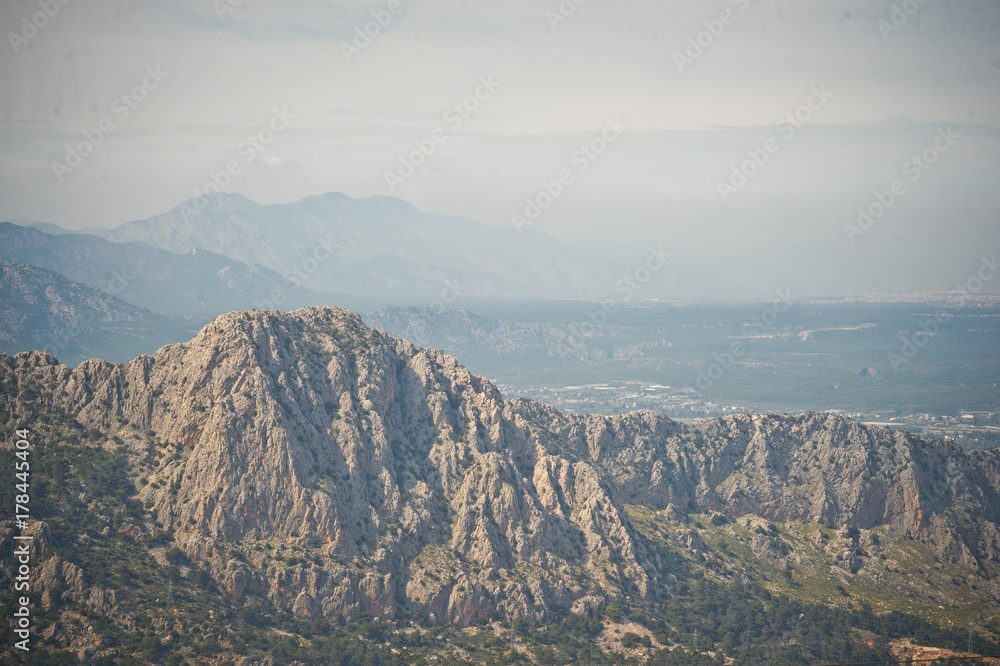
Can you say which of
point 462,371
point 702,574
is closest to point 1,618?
point 462,371

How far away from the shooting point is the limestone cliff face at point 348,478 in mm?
151125

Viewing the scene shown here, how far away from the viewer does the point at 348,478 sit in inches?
6403

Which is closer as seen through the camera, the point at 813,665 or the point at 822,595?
the point at 813,665

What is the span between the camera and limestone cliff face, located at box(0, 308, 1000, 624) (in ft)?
496

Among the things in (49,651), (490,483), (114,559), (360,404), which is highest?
(360,404)

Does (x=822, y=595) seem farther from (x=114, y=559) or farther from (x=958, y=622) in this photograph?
(x=114, y=559)

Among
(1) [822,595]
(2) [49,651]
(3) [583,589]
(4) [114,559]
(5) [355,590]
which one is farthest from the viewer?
(1) [822,595]

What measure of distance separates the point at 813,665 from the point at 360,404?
3713 inches

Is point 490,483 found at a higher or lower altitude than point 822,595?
higher

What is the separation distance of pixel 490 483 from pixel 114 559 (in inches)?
2604

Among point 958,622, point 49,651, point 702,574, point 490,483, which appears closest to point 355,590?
point 490,483

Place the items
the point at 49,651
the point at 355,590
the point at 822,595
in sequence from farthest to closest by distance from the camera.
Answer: the point at 822,595
the point at 355,590
the point at 49,651

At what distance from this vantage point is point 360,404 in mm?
Answer: 173000

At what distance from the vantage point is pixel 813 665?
15850cm
